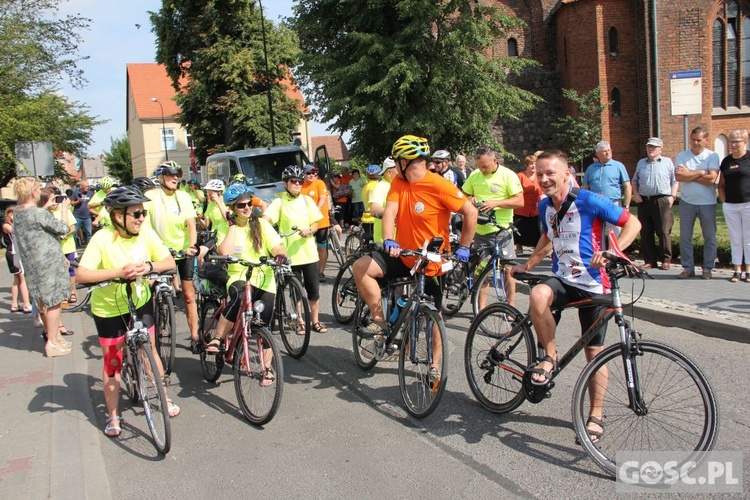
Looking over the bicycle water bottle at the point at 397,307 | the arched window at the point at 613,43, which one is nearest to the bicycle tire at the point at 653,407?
the bicycle water bottle at the point at 397,307

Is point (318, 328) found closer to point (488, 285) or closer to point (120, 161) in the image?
point (488, 285)

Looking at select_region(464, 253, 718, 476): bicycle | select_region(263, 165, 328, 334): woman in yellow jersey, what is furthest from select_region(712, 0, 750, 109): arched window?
select_region(464, 253, 718, 476): bicycle

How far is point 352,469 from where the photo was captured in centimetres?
426

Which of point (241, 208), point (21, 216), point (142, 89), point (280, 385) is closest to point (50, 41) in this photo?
point (21, 216)

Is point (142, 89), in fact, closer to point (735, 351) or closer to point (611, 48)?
point (611, 48)

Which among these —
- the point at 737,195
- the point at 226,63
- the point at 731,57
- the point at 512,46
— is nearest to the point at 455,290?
the point at 737,195

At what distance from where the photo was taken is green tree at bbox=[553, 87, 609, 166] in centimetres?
2967

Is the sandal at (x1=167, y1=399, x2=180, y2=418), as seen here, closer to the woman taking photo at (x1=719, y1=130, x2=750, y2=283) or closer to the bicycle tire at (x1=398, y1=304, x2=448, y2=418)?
the bicycle tire at (x1=398, y1=304, x2=448, y2=418)

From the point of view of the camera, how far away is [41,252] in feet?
25.1

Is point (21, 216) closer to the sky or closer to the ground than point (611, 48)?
closer to the ground

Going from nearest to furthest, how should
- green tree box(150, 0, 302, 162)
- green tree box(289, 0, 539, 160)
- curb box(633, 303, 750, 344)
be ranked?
curb box(633, 303, 750, 344) < green tree box(289, 0, 539, 160) < green tree box(150, 0, 302, 162)

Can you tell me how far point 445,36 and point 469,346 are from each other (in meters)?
16.9

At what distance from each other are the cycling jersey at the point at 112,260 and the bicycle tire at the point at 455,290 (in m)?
4.04

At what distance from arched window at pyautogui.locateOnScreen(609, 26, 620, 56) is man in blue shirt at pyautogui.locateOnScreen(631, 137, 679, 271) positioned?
2212 centimetres
